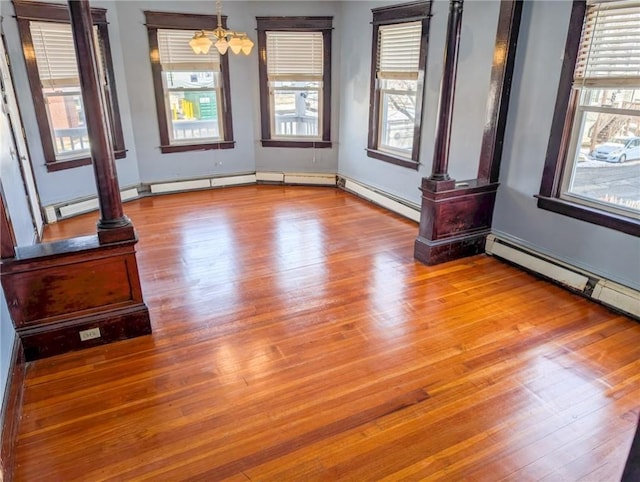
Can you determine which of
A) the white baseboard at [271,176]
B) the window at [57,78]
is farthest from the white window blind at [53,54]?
the white baseboard at [271,176]

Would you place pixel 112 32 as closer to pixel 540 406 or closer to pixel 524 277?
pixel 524 277

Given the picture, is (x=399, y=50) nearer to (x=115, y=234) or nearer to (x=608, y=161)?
(x=608, y=161)

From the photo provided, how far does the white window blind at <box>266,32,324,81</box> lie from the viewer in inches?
266

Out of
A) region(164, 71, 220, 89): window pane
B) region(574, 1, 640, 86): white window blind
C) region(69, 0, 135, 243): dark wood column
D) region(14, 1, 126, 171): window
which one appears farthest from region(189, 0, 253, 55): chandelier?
region(574, 1, 640, 86): white window blind

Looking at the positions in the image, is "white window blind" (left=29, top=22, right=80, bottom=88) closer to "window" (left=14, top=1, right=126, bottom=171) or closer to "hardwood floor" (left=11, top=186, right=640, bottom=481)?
"window" (left=14, top=1, right=126, bottom=171)

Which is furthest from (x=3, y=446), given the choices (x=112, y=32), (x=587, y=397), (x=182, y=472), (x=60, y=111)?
(x=112, y=32)

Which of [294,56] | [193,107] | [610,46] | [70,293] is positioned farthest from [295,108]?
[70,293]

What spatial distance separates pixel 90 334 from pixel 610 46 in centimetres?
448

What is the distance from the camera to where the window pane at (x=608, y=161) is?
11.4ft

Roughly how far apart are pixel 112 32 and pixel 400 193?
4.51 metres

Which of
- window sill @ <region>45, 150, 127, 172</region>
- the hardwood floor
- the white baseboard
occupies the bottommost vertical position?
the hardwood floor

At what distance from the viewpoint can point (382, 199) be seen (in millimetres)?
6340

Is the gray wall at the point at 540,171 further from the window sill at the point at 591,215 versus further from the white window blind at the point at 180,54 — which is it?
the white window blind at the point at 180,54

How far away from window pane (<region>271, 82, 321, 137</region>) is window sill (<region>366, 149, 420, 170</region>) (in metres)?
1.30
